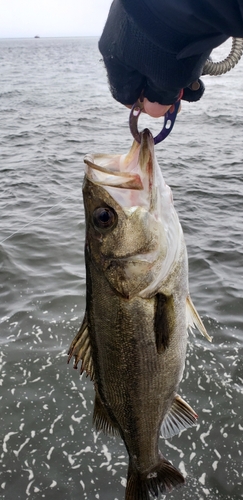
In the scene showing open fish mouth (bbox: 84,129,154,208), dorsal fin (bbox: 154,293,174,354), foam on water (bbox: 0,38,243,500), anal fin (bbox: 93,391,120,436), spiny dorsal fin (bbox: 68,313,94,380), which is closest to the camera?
open fish mouth (bbox: 84,129,154,208)

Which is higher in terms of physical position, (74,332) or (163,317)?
(163,317)

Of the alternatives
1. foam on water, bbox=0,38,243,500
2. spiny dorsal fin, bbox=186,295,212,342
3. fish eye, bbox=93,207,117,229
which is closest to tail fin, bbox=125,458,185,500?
spiny dorsal fin, bbox=186,295,212,342

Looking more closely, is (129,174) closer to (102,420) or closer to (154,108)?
(154,108)

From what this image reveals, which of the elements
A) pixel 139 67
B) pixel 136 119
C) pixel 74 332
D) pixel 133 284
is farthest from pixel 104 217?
pixel 74 332

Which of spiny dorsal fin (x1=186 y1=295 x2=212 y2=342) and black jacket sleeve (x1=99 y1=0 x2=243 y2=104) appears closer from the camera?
black jacket sleeve (x1=99 y1=0 x2=243 y2=104)

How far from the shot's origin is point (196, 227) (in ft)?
28.4

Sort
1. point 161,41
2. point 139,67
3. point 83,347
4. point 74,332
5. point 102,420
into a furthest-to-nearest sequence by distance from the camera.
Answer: point 74,332 → point 102,420 → point 83,347 → point 139,67 → point 161,41

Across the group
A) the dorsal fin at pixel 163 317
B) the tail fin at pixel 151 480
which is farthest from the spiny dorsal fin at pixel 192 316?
the tail fin at pixel 151 480

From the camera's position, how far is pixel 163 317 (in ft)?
8.34

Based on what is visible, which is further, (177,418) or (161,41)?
(177,418)

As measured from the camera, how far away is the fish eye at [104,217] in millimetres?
2496

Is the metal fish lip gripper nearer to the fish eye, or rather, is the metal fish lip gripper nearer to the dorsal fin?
the fish eye

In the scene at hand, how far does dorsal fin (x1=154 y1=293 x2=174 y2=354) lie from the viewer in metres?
2.53

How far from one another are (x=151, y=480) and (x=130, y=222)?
5.47 ft
